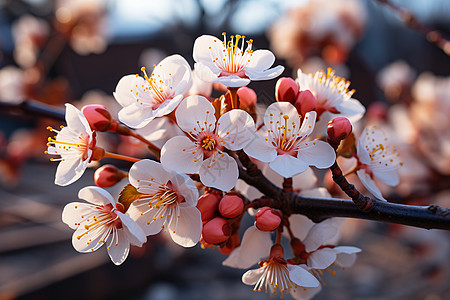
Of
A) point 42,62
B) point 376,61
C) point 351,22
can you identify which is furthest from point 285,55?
point 376,61

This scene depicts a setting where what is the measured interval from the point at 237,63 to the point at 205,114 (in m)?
0.10

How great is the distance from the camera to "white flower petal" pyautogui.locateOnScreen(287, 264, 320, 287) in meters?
0.44

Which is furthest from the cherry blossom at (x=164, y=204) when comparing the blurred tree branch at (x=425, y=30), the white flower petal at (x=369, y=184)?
the blurred tree branch at (x=425, y=30)

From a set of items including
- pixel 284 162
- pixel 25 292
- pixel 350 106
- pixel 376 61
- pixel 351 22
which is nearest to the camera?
pixel 284 162

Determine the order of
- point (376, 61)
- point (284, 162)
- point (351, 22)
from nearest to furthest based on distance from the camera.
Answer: point (284, 162), point (351, 22), point (376, 61)

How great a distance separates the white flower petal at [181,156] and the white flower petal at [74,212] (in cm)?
13

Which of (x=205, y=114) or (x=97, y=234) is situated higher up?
(x=205, y=114)

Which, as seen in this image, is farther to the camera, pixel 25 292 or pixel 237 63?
pixel 25 292

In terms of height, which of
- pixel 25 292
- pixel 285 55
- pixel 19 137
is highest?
pixel 285 55

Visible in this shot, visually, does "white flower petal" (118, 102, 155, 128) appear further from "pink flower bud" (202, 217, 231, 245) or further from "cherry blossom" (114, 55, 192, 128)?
"pink flower bud" (202, 217, 231, 245)

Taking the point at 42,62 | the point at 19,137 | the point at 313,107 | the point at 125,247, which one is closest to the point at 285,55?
the point at 42,62

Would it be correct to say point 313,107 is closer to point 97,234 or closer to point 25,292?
point 97,234

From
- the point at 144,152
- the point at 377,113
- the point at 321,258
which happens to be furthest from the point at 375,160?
the point at 377,113

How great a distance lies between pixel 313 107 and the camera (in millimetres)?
487
